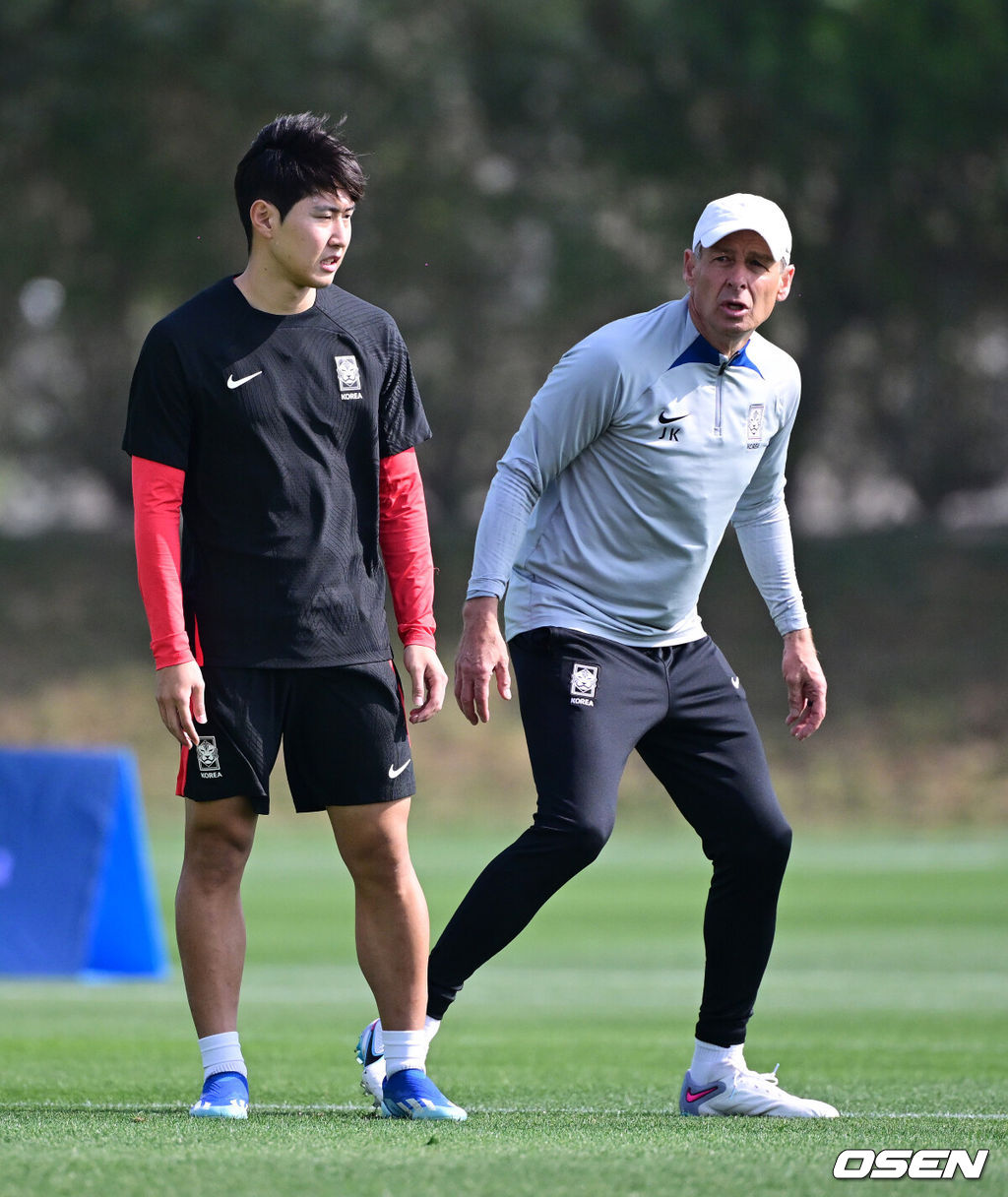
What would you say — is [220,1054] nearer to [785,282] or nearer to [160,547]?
[160,547]

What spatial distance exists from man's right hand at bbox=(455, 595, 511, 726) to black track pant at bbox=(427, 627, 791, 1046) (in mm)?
228

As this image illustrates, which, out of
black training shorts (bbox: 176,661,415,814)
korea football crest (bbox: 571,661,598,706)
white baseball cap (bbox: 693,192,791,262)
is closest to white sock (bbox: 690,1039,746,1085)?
korea football crest (bbox: 571,661,598,706)

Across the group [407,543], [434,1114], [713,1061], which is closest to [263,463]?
[407,543]

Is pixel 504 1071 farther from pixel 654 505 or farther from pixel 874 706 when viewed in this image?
pixel 874 706

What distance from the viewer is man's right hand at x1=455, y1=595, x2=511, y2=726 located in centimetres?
492

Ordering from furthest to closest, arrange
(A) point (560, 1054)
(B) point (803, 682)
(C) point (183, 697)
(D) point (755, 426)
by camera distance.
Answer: (A) point (560, 1054) → (B) point (803, 682) → (D) point (755, 426) → (C) point (183, 697)

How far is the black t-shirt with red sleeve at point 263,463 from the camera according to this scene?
481 centimetres

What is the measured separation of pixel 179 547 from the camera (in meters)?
4.87

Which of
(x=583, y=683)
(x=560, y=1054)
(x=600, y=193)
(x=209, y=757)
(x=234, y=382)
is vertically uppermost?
(x=600, y=193)

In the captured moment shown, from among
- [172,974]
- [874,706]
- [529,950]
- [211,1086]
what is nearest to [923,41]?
[874,706]

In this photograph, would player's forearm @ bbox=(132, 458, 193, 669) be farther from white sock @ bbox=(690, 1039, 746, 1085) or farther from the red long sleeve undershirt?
white sock @ bbox=(690, 1039, 746, 1085)

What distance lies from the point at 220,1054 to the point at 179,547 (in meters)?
1.21

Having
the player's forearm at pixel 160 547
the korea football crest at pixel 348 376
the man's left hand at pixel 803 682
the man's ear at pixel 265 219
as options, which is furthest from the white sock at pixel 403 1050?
the man's ear at pixel 265 219

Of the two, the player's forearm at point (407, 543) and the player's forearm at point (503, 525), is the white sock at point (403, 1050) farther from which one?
the player's forearm at point (503, 525)
